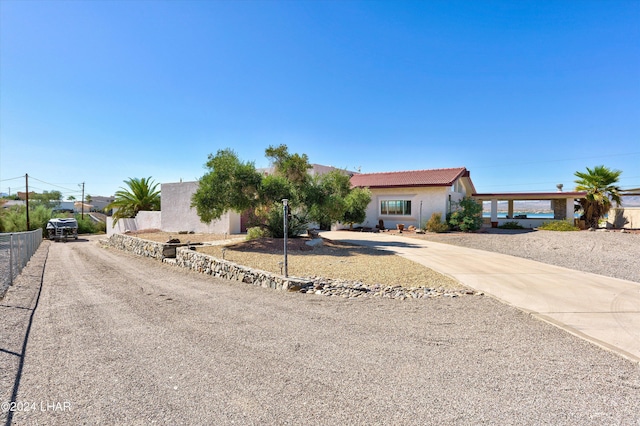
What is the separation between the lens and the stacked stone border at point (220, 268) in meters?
7.83

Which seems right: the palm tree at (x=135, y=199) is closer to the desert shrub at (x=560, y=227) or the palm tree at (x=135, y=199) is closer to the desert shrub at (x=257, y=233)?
the desert shrub at (x=257, y=233)

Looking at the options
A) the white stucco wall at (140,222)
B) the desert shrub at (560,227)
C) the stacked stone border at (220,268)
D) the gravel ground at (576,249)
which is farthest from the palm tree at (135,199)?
the desert shrub at (560,227)

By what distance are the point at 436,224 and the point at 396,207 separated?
355cm

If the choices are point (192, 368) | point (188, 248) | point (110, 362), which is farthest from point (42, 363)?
point (188, 248)

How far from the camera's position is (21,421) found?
2.91 metres

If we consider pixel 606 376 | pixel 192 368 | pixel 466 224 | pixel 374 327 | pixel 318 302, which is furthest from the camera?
pixel 466 224

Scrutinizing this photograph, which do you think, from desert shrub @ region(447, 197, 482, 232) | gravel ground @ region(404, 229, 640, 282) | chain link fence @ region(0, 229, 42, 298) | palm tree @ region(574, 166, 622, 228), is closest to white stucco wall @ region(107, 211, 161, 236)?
chain link fence @ region(0, 229, 42, 298)

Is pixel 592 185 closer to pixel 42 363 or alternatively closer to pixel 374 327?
pixel 374 327

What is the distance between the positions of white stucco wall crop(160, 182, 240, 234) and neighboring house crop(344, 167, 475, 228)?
405 inches

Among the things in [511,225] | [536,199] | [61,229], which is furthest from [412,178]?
[61,229]

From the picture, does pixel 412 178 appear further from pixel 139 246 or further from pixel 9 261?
pixel 9 261

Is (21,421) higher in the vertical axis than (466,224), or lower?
lower

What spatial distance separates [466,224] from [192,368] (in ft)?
65.7

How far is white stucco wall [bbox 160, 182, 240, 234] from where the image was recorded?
2003 centimetres
